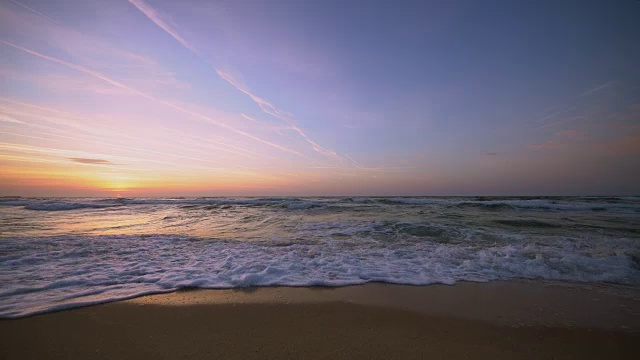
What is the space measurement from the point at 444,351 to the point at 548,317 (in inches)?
69.6

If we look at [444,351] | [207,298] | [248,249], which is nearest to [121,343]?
[207,298]

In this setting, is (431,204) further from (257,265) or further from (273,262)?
(257,265)

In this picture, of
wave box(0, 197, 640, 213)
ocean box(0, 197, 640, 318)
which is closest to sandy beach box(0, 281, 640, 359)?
ocean box(0, 197, 640, 318)

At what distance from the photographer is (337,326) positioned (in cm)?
307

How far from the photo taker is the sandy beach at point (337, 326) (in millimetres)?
2605

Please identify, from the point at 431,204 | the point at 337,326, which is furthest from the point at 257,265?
the point at 431,204

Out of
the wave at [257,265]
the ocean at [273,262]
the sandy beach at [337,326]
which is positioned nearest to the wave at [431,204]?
the ocean at [273,262]

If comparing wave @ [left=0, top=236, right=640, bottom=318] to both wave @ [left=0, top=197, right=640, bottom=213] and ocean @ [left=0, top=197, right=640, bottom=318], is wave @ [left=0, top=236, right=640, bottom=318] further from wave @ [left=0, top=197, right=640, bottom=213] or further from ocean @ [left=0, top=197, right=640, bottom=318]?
wave @ [left=0, top=197, right=640, bottom=213]

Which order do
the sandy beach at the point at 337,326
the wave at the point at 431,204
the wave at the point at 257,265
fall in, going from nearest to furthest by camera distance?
the sandy beach at the point at 337,326, the wave at the point at 257,265, the wave at the point at 431,204

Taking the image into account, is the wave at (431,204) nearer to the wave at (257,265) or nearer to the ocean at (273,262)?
the ocean at (273,262)

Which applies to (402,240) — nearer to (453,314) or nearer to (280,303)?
(453,314)

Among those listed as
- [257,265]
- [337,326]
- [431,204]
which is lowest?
[337,326]

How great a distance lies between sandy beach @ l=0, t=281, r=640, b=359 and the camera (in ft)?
8.55

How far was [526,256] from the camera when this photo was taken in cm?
611
